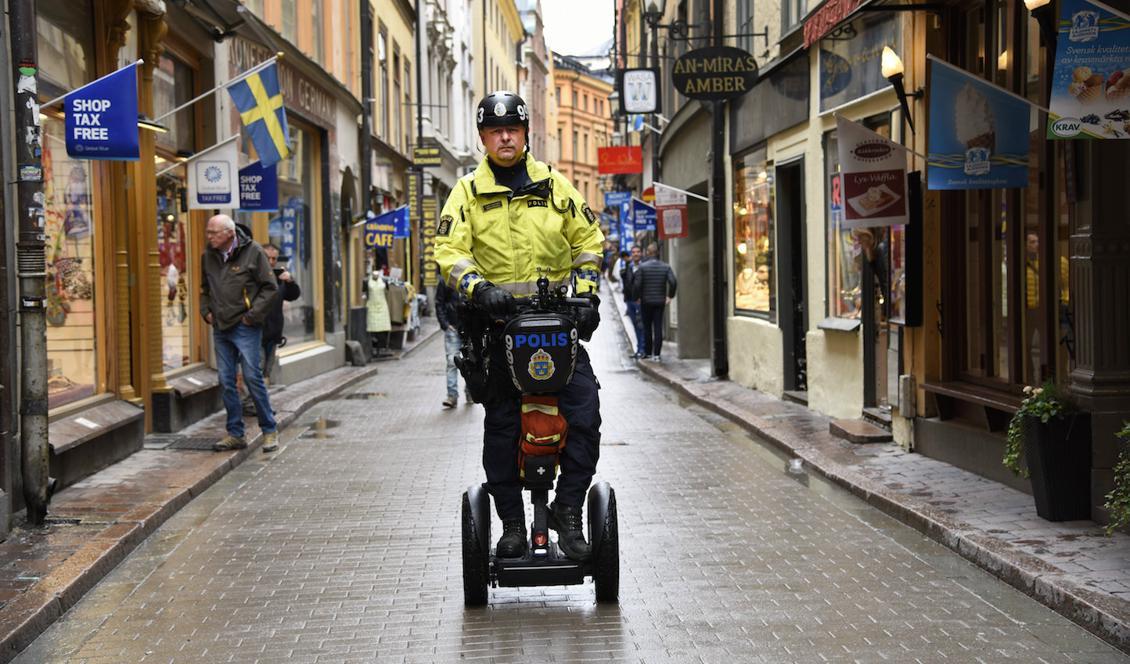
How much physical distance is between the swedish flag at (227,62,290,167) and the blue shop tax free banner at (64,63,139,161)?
3.73 meters

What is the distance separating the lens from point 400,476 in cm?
1001

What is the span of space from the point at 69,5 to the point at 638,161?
1003 inches

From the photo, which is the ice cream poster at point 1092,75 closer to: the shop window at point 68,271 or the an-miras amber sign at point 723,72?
the shop window at point 68,271

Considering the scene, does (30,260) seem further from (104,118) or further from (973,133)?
(973,133)

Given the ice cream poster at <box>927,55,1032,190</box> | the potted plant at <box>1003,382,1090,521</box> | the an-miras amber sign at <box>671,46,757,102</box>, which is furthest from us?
the an-miras amber sign at <box>671,46,757,102</box>

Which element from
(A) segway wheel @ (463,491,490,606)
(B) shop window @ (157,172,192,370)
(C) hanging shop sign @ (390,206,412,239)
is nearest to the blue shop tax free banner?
(A) segway wheel @ (463,491,490,606)

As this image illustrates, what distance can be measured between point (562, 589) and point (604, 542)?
588 mm

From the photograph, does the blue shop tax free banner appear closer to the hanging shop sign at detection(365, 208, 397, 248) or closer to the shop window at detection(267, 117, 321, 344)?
the shop window at detection(267, 117, 321, 344)

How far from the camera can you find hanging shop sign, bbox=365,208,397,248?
23.8 metres

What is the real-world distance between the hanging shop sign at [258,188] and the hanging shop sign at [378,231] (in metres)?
9.39

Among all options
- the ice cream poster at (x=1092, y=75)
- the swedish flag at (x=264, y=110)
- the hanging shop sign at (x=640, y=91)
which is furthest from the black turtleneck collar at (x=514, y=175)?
the hanging shop sign at (x=640, y=91)

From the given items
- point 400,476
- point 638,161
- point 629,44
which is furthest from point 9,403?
point 629,44

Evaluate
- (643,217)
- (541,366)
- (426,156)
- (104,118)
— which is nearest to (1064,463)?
(541,366)

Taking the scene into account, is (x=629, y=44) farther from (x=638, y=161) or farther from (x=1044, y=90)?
(x=1044, y=90)
